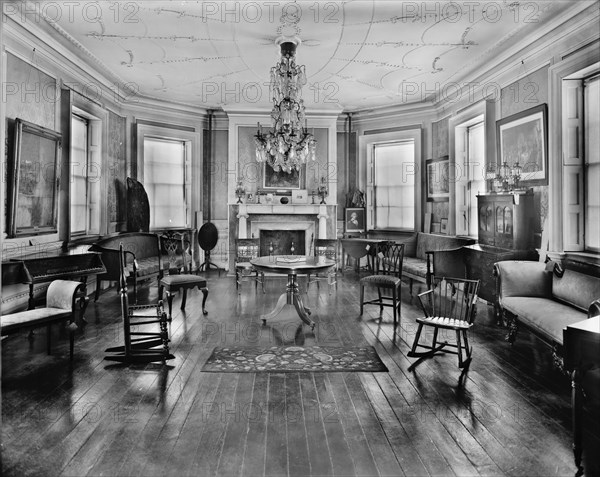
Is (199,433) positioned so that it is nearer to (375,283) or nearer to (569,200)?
(375,283)

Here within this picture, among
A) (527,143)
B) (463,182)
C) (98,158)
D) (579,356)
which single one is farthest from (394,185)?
(579,356)

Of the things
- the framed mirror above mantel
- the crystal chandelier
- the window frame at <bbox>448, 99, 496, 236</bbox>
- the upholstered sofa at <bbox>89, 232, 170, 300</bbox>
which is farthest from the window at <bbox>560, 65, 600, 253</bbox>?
the framed mirror above mantel

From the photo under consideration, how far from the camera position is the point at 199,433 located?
2918 millimetres

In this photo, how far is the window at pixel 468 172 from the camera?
8016 mm

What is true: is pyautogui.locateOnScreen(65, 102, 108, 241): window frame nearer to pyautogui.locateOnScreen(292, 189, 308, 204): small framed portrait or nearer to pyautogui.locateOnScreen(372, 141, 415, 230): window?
pyautogui.locateOnScreen(292, 189, 308, 204): small framed portrait

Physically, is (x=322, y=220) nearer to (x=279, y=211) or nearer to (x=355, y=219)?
(x=355, y=219)

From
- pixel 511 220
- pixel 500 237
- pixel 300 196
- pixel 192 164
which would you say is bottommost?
pixel 500 237

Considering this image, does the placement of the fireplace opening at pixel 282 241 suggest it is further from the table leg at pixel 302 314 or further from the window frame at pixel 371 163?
the table leg at pixel 302 314

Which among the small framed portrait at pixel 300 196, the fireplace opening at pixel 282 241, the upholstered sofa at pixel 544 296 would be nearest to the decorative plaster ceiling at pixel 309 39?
the small framed portrait at pixel 300 196

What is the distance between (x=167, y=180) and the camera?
9953 mm

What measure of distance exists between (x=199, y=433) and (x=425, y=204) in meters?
7.76

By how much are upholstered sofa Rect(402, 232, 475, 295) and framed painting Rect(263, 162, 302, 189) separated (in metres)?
2.90

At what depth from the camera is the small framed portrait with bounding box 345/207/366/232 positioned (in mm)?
10438

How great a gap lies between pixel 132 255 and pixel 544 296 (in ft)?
17.8
